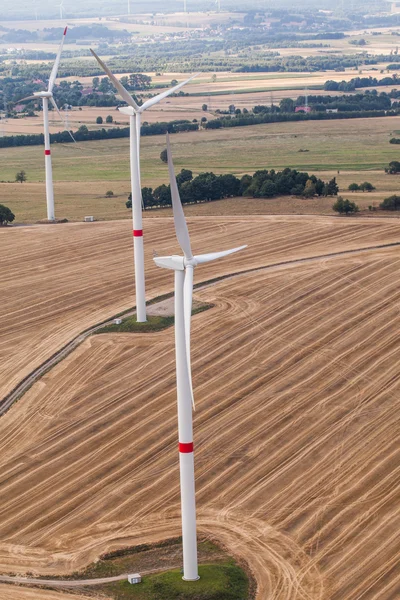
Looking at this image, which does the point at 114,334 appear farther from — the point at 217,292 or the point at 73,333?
the point at 217,292

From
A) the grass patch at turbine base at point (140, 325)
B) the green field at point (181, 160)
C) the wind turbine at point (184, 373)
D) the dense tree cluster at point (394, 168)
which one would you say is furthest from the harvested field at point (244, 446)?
the dense tree cluster at point (394, 168)

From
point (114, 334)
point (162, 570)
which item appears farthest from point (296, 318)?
point (162, 570)

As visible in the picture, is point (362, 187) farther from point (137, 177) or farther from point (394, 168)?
point (137, 177)

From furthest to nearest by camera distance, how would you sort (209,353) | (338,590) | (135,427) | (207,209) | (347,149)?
(347,149)
(207,209)
(209,353)
(135,427)
(338,590)

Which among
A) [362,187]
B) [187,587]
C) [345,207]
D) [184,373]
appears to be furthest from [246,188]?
[187,587]

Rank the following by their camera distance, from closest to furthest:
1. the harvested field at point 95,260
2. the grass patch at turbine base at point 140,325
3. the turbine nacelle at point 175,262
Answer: the turbine nacelle at point 175,262 → the grass patch at turbine base at point 140,325 → the harvested field at point 95,260

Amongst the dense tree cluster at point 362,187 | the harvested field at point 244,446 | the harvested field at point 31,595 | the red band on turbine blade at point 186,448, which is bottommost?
the harvested field at point 31,595

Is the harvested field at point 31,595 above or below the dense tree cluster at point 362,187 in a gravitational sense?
below

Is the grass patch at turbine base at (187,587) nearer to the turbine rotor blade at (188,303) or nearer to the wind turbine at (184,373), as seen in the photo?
the wind turbine at (184,373)

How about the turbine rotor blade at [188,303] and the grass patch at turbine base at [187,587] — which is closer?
the turbine rotor blade at [188,303]
